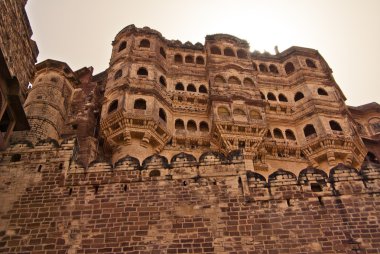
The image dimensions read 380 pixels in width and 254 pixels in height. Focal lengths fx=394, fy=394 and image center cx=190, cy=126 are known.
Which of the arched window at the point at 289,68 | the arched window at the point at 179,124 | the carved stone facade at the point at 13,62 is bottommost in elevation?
the carved stone facade at the point at 13,62

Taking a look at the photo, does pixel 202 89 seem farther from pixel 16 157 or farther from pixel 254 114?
pixel 16 157

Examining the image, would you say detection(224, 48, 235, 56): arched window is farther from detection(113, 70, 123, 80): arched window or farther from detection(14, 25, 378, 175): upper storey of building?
detection(113, 70, 123, 80): arched window

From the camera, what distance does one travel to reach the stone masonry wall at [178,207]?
726cm

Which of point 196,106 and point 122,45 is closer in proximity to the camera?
point 196,106

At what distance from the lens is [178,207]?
7855mm

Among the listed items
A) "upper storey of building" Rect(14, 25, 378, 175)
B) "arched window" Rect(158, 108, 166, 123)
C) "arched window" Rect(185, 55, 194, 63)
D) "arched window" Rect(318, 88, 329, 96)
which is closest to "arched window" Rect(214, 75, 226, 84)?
"upper storey of building" Rect(14, 25, 378, 175)

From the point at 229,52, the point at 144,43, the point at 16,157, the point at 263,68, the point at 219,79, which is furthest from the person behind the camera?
the point at 263,68

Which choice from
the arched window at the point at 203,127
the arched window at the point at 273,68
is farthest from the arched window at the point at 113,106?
the arched window at the point at 273,68

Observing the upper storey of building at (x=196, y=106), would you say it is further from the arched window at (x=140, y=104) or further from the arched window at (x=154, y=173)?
the arched window at (x=154, y=173)

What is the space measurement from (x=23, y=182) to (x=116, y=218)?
2.25 metres

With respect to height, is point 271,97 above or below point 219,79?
below

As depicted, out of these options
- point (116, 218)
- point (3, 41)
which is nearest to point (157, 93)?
point (3, 41)

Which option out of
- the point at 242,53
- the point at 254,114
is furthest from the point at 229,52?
the point at 254,114

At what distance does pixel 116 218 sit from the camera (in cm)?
768
